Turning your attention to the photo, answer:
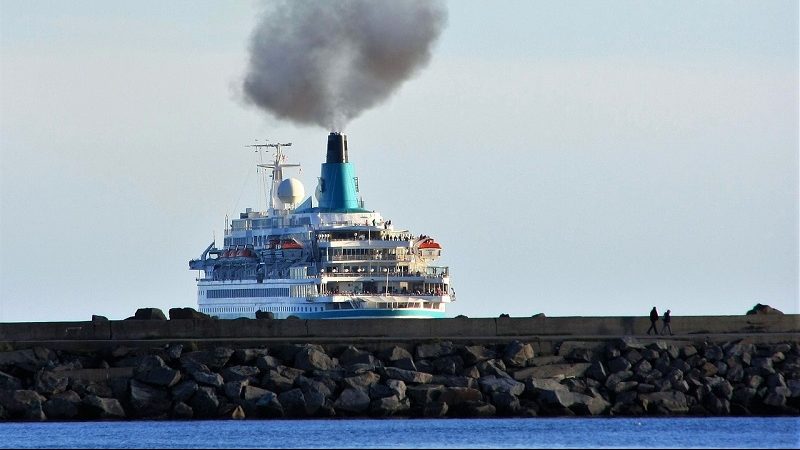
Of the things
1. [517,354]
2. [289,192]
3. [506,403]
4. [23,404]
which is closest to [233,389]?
[23,404]

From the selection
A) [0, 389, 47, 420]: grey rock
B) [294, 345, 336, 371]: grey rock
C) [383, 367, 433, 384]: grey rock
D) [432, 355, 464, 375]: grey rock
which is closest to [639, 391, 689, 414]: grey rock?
[432, 355, 464, 375]: grey rock

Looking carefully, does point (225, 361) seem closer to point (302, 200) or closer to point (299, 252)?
point (299, 252)

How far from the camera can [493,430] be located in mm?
39938

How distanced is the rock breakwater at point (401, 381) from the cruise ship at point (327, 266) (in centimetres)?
4097

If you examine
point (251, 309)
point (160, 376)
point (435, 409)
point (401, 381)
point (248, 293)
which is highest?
point (248, 293)

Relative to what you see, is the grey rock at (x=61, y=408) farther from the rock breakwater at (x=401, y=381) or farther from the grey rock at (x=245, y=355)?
the grey rock at (x=245, y=355)

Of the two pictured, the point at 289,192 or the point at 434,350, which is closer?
the point at 434,350

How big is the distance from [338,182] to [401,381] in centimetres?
4981

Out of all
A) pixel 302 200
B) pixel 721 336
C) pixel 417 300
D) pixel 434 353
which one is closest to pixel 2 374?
pixel 434 353

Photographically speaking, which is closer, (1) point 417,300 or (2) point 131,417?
(2) point 131,417

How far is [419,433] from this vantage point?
39.5m

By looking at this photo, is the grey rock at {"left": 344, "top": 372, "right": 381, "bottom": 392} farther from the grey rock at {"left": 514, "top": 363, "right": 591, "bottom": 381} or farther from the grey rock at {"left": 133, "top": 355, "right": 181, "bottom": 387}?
the grey rock at {"left": 133, "top": 355, "right": 181, "bottom": 387}

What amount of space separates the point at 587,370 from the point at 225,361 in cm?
658

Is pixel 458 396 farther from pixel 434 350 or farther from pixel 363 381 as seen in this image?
pixel 434 350
